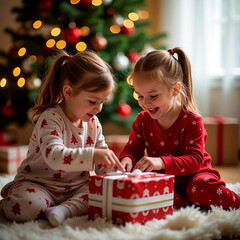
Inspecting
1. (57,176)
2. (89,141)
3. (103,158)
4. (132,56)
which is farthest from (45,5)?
(103,158)

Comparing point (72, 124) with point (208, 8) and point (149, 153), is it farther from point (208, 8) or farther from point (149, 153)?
point (208, 8)

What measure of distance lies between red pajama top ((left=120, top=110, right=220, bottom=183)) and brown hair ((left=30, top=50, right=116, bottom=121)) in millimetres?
268

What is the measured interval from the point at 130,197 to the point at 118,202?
1.7 inches

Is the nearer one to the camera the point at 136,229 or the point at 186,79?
the point at 136,229

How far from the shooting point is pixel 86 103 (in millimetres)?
1159

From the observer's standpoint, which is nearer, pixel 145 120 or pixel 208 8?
pixel 145 120

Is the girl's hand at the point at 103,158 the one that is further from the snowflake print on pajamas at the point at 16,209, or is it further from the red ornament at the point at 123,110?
the red ornament at the point at 123,110

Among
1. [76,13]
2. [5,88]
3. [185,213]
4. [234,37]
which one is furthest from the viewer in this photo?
[234,37]

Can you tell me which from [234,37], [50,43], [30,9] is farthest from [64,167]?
[234,37]

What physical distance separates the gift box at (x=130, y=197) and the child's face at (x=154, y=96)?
29 centimetres

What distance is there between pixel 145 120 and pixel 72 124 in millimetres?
325

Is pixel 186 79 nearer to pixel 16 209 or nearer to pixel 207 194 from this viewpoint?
pixel 207 194

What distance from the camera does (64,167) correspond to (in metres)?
1.04

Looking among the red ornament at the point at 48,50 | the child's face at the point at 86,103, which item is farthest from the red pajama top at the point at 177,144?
the red ornament at the point at 48,50
